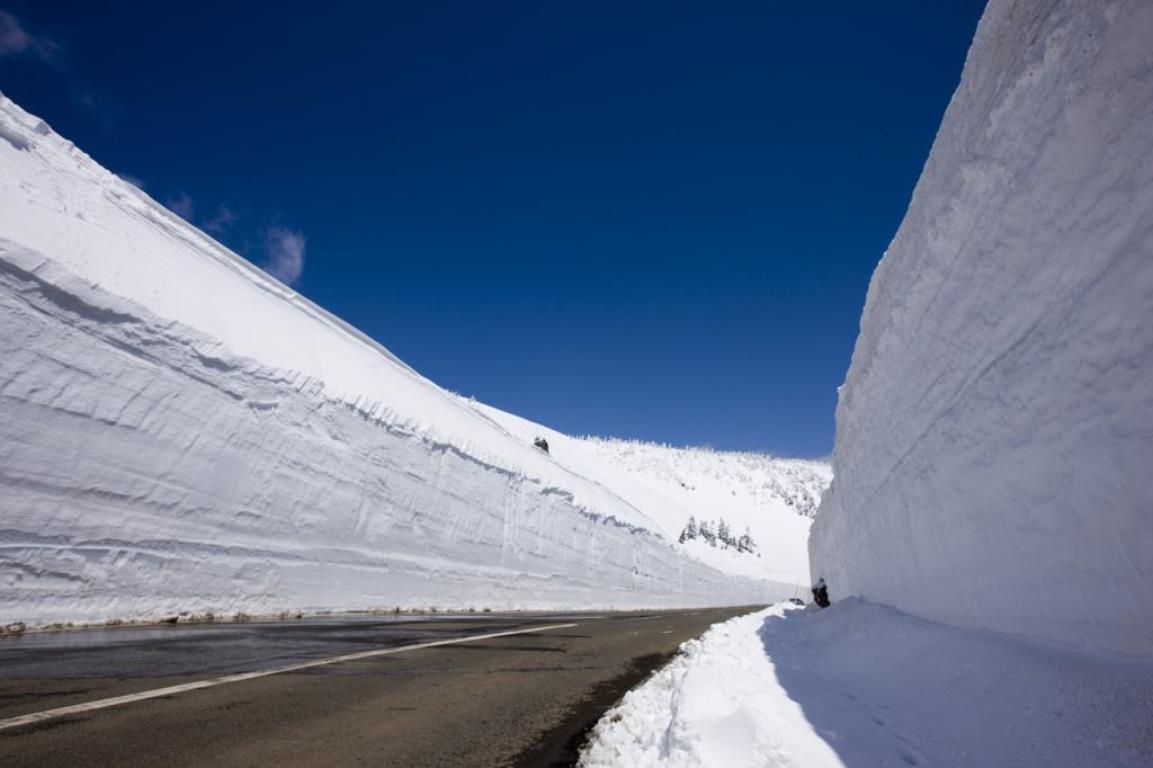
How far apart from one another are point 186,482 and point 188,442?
0.87m

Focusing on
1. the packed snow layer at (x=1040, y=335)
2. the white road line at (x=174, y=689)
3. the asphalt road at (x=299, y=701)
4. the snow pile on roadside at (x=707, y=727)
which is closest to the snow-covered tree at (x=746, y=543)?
the packed snow layer at (x=1040, y=335)

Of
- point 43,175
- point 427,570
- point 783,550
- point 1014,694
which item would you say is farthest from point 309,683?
point 783,550

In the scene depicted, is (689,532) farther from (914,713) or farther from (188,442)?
(914,713)

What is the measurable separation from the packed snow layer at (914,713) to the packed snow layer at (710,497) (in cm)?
3581

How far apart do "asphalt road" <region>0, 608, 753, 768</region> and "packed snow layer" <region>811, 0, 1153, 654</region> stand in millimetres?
3346

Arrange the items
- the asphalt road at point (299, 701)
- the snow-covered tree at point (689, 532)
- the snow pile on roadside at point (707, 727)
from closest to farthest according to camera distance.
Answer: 1. the asphalt road at point (299, 701)
2. the snow pile on roadside at point (707, 727)
3. the snow-covered tree at point (689, 532)

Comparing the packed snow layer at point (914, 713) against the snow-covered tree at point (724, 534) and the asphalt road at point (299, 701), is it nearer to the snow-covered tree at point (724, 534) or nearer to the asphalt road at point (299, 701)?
the asphalt road at point (299, 701)

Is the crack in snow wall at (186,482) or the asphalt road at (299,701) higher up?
the crack in snow wall at (186,482)

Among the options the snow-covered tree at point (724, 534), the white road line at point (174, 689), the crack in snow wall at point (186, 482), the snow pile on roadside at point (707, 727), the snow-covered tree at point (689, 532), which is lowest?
the white road line at point (174, 689)

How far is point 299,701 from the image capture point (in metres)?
4.60

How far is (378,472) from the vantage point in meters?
19.8

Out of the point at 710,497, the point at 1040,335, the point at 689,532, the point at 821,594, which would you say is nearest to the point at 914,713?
the point at 1040,335

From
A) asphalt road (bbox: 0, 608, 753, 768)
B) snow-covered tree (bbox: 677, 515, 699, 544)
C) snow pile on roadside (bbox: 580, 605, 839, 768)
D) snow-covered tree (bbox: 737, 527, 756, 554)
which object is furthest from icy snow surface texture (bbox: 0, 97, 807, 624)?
snow-covered tree (bbox: 737, 527, 756, 554)

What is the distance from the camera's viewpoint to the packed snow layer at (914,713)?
308 cm
